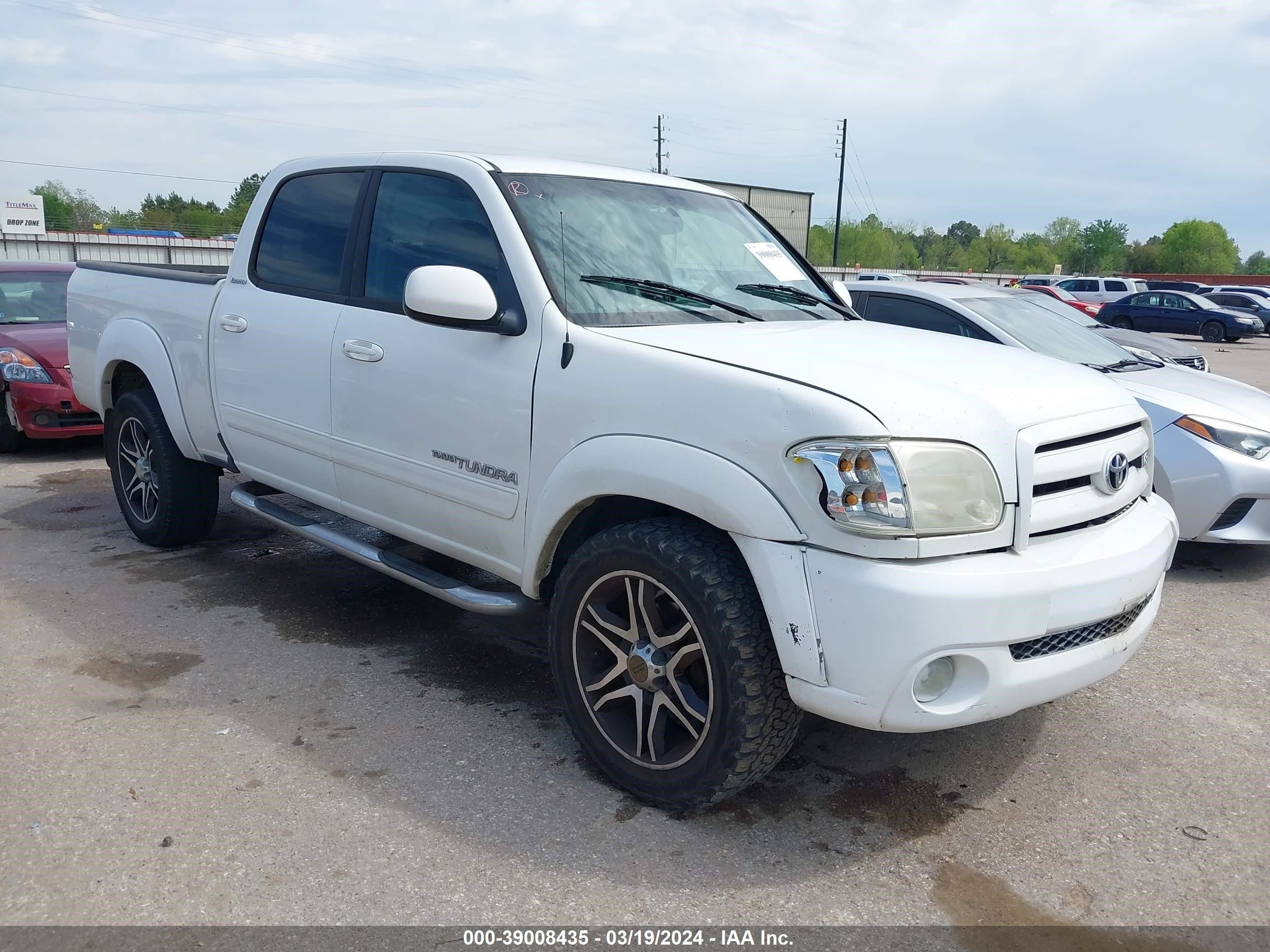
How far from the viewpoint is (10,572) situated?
5332 millimetres

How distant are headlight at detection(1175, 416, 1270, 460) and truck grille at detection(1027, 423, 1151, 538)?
2814 mm

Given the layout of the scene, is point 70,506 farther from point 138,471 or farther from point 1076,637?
point 1076,637

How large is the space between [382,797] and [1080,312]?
23.4 ft

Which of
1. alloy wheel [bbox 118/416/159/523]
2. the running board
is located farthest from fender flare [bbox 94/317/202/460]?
the running board

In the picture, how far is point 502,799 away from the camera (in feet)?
10.3

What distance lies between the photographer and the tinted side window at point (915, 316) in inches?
266

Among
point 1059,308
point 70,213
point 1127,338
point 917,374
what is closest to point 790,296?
point 917,374

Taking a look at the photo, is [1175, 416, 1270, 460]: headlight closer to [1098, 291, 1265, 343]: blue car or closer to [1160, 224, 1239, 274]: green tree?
[1098, 291, 1265, 343]: blue car

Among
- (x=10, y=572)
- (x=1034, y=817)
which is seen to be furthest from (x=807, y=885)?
(x=10, y=572)

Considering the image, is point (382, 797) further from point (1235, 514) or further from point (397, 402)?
Result: point (1235, 514)

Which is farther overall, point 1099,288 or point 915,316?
point 1099,288

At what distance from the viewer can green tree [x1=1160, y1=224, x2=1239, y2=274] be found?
107 metres

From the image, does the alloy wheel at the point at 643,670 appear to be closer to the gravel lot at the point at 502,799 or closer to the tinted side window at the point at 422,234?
the gravel lot at the point at 502,799

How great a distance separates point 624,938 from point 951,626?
1119 mm
